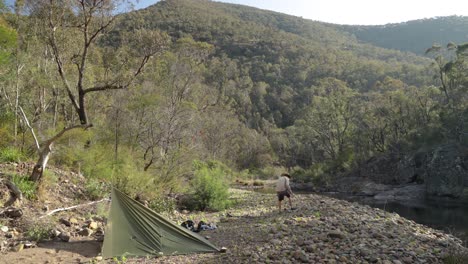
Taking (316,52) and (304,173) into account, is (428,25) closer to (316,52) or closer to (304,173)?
(316,52)

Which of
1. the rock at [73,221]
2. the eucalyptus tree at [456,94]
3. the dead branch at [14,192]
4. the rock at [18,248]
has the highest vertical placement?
the eucalyptus tree at [456,94]

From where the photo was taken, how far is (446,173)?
104 ft

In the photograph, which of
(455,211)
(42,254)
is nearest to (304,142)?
(455,211)

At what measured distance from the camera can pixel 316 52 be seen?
103438 mm

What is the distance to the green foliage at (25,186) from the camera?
10594mm

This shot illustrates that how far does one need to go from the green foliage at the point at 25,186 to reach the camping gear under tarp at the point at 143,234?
353 cm

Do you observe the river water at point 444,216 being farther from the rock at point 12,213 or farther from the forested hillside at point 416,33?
the forested hillside at point 416,33

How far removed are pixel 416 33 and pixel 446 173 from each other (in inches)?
6082

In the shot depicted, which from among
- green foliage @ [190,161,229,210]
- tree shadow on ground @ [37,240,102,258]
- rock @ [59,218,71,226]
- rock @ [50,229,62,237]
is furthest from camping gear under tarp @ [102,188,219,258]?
green foliage @ [190,161,229,210]

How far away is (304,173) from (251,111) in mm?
36324

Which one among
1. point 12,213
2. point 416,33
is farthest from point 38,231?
point 416,33

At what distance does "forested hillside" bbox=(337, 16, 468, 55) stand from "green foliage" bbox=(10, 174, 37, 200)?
157 metres

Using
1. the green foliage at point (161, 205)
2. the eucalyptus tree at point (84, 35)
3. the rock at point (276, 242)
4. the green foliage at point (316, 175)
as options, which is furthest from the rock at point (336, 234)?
the green foliage at point (316, 175)

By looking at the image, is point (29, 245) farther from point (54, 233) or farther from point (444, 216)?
point (444, 216)
